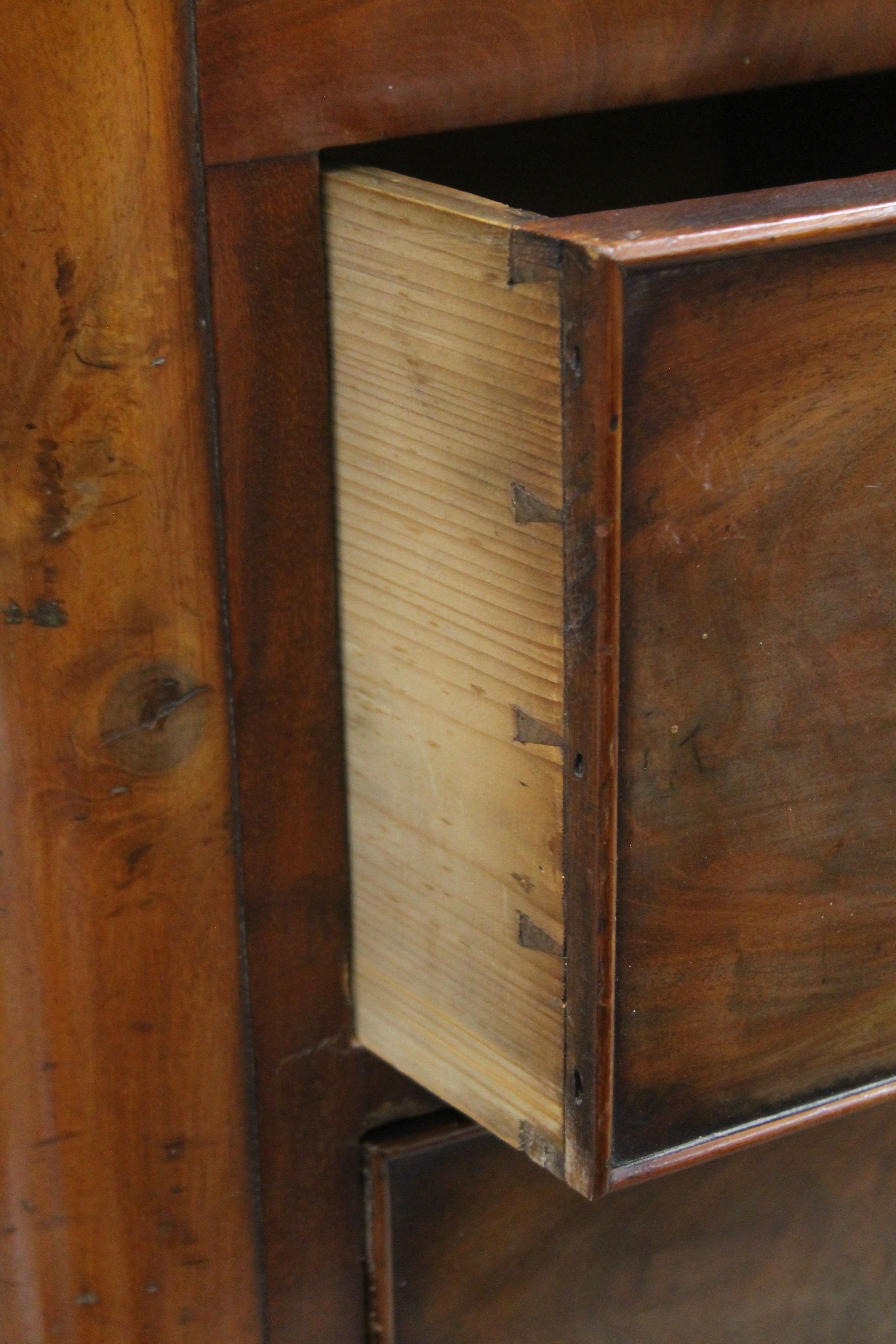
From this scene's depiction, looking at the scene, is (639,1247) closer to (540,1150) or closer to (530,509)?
(540,1150)

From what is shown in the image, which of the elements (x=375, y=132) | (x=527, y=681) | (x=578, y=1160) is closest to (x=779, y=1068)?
(x=578, y=1160)

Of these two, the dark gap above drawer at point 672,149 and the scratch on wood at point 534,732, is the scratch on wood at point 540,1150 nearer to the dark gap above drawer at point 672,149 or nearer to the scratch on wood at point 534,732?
the scratch on wood at point 534,732

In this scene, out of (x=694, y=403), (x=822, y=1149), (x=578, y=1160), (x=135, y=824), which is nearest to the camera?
(x=694, y=403)

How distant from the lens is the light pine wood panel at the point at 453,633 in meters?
0.71

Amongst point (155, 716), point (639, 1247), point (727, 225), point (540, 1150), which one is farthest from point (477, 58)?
point (639, 1247)

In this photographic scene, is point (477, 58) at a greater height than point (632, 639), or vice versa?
point (477, 58)

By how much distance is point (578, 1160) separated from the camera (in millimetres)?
762

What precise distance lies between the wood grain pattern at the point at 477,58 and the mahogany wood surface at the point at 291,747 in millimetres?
31

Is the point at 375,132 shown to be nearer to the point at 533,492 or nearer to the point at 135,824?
the point at 533,492

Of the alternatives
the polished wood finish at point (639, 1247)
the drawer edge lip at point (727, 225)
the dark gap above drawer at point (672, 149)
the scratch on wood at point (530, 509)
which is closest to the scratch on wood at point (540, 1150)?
the polished wood finish at point (639, 1247)

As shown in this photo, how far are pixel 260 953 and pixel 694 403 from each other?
408mm

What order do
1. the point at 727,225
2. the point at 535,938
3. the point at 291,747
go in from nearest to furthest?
the point at 727,225 < the point at 535,938 < the point at 291,747

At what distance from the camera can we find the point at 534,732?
0.73 metres

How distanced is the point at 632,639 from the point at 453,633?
0.41 feet
